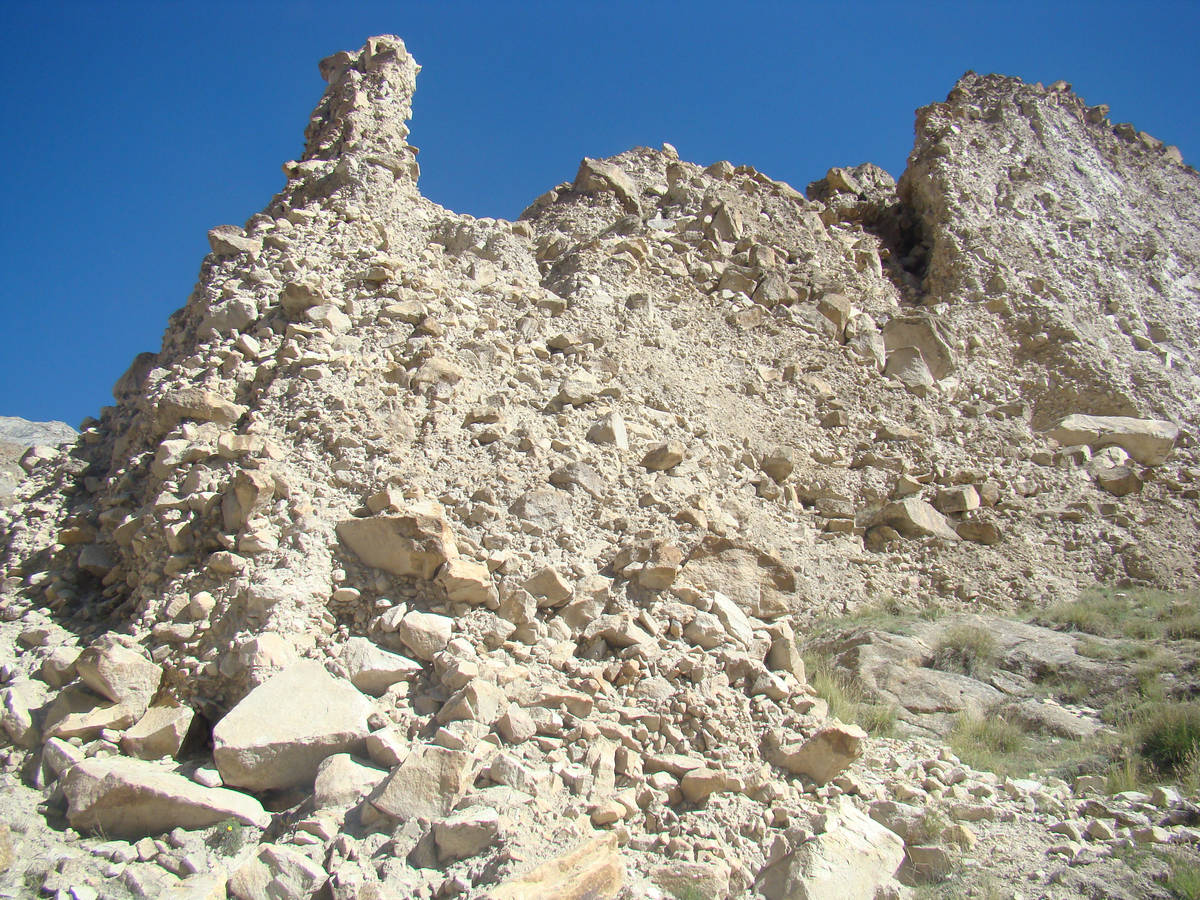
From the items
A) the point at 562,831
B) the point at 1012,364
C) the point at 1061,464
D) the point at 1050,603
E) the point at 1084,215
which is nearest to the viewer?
the point at 562,831

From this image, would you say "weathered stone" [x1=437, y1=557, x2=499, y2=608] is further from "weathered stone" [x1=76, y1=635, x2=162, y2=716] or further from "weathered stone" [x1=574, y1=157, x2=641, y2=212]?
"weathered stone" [x1=574, y1=157, x2=641, y2=212]

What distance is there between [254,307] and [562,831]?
4627mm

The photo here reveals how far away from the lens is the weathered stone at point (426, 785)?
3.24m

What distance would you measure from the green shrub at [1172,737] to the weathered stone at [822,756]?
1814mm

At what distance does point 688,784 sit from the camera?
3660mm

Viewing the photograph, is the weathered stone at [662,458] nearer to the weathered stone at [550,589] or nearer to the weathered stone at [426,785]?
the weathered stone at [550,589]

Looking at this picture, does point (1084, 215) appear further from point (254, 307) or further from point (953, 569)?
point (254, 307)

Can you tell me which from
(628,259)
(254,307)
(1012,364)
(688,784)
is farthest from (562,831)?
(1012,364)

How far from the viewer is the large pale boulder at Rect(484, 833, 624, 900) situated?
114 inches

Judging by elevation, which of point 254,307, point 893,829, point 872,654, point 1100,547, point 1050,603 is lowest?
point 893,829

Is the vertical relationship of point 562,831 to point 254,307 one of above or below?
below

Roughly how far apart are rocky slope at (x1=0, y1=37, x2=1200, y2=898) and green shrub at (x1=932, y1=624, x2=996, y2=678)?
36.3 inches

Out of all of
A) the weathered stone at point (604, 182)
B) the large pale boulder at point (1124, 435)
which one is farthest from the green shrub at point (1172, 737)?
the weathered stone at point (604, 182)

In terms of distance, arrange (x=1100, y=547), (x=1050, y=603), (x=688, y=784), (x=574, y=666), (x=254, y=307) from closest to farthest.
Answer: (x=688, y=784)
(x=574, y=666)
(x=254, y=307)
(x=1050, y=603)
(x=1100, y=547)
